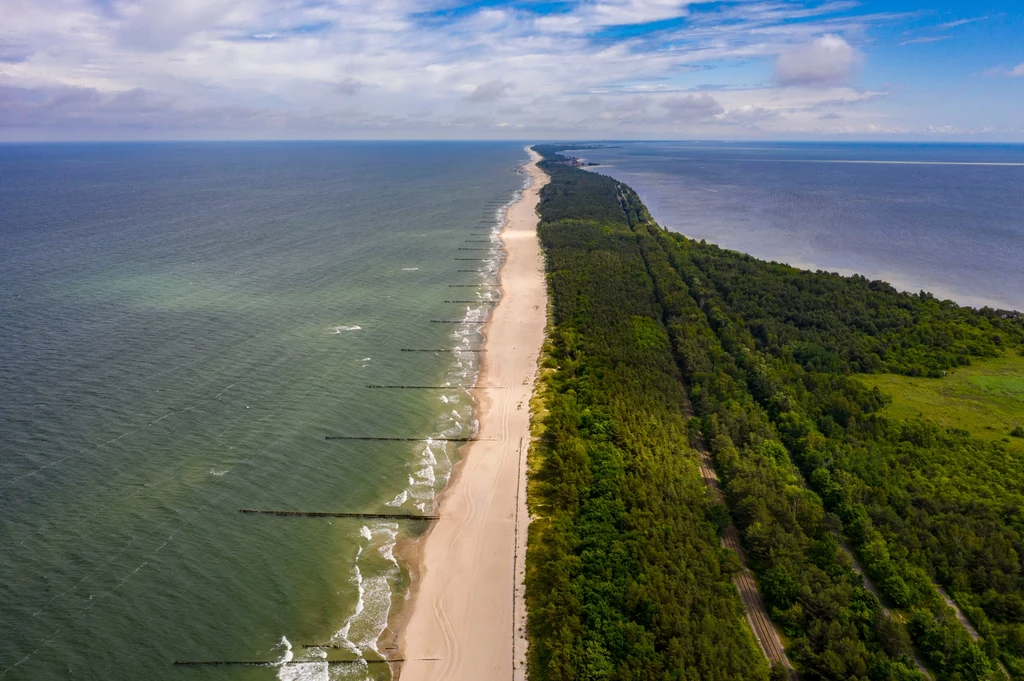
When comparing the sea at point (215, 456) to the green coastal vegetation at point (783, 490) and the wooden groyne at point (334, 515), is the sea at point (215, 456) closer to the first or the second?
the wooden groyne at point (334, 515)

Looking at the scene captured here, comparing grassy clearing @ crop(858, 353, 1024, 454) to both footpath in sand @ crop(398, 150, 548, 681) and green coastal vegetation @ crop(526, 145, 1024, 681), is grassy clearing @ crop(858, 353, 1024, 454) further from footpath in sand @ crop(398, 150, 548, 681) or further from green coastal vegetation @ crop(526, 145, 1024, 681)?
footpath in sand @ crop(398, 150, 548, 681)

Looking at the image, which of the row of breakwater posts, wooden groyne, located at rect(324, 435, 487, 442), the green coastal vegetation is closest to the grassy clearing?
the green coastal vegetation

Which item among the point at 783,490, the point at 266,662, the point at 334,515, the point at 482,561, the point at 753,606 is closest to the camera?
the point at 266,662

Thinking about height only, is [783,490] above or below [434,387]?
below

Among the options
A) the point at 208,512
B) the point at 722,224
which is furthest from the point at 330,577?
the point at 722,224

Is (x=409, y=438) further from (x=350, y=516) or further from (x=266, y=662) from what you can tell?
(x=266, y=662)

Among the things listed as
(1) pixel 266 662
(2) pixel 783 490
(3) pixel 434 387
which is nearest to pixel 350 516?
(1) pixel 266 662

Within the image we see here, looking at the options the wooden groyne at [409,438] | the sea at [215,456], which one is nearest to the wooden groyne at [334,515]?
the sea at [215,456]

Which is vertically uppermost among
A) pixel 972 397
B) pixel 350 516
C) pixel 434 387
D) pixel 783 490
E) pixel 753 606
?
pixel 972 397
